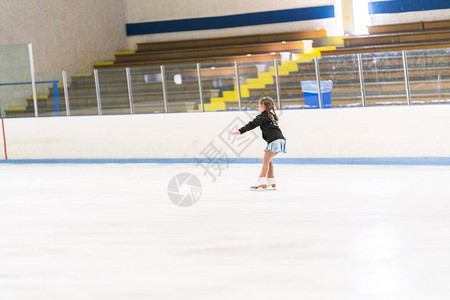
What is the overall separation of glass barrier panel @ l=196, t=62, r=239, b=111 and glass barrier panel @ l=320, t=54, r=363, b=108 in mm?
1144

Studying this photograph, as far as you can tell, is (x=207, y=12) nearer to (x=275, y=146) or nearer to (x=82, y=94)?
(x=82, y=94)

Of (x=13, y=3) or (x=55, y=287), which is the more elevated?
(x=13, y=3)

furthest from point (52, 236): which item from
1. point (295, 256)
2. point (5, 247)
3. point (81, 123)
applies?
point (81, 123)

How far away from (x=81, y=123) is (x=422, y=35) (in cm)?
675

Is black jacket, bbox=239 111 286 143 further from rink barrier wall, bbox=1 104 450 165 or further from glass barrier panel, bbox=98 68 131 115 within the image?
glass barrier panel, bbox=98 68 131 115

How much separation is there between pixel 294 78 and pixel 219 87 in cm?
107

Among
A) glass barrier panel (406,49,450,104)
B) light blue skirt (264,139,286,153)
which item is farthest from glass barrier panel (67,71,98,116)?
glass barrier panel (406,49,450,104)

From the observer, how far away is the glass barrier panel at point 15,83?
11.2 m

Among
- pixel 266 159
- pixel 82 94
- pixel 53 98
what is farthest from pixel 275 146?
pixel 53 98

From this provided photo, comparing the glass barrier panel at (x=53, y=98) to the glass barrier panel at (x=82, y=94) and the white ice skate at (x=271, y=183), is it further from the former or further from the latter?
the white ice skate at (x=271, y=183)

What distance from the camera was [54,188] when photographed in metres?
8.02

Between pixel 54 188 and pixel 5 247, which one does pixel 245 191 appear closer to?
pixel 54 188

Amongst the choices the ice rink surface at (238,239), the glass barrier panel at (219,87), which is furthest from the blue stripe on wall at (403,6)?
the ice rink surface at (238,239)

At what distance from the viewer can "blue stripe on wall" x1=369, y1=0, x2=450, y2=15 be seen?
48.1ft
